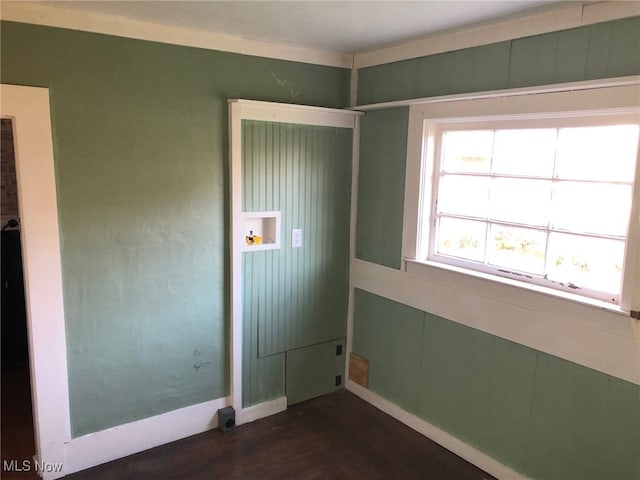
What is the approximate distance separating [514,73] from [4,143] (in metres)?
3.70

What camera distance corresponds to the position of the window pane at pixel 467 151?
2654 millimetres

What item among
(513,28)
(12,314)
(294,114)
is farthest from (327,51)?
(12,314)

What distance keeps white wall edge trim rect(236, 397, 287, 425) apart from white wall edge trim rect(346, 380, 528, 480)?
0.57 metres

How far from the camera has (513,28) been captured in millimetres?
2367

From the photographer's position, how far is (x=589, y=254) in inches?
88.8

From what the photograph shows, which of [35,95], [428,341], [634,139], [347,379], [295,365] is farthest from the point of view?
[347,379]

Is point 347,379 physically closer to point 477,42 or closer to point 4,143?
point 477,42

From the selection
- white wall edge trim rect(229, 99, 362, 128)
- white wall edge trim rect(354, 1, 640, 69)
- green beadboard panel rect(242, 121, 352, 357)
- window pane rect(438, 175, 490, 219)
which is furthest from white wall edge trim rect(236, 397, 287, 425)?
white wall edge trim rect(354, 1, 640, 69)

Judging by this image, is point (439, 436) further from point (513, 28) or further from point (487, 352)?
point (513, 28)

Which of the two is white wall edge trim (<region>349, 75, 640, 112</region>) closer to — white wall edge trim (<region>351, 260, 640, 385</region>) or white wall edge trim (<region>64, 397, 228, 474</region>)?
white wall edge trim (<region>351, 260, 640, 385</region>)

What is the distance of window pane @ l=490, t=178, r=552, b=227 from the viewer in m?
2.41

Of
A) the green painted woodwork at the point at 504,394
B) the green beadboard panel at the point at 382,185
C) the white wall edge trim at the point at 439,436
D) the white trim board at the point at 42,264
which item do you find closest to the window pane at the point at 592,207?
the green painted woodwork at the point at 504,394

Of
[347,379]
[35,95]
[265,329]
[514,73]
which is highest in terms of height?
[514,73]

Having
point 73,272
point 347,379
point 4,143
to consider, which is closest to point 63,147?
point 73,272
